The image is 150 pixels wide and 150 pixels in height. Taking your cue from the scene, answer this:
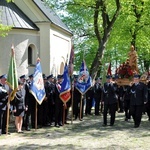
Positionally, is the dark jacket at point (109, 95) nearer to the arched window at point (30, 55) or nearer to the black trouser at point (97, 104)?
the black trouser at point (97, 104)

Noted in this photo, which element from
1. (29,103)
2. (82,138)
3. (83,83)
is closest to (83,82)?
(83,83)

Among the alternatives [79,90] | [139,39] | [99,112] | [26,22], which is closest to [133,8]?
[139,39]

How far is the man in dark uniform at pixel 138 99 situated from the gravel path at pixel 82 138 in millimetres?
419

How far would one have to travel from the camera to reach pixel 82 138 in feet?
32.3

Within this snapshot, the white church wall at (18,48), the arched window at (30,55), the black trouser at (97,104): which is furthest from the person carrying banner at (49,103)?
the arched window at (30,55)

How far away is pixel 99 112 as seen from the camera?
16844mm

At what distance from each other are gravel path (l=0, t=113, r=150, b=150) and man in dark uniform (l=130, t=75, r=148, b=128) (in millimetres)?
419

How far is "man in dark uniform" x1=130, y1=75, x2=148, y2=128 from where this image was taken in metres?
11.8

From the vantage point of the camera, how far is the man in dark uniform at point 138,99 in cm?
1182

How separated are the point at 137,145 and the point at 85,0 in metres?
12.3

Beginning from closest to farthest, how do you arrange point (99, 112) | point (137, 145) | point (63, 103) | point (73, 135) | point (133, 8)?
point (137, 145) < point (73, 135) < point (63, 103) < point (99, 112) < point (133, 8)

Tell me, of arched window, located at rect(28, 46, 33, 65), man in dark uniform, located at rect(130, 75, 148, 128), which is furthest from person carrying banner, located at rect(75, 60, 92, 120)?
arched window, located at rect(28, 46, 33, 65)

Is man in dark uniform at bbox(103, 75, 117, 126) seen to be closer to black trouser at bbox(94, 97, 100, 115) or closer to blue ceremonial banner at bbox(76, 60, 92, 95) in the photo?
blue ceremonial banner at bbox(76, 60, 92, 95)

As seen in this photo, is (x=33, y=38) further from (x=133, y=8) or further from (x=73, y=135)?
(x=73, y=135)
